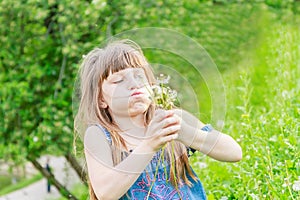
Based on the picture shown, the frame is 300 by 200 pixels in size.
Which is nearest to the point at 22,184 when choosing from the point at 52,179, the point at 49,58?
the point at 52,179

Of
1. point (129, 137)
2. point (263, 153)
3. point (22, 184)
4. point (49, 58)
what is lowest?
point (22, 184)

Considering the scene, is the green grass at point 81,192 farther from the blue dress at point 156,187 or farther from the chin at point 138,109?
the chin at point 138,109

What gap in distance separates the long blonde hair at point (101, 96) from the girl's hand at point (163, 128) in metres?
0.25

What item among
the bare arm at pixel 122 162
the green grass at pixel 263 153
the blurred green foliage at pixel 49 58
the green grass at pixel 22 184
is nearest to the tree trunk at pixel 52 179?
the blurred green foliage at pixel 49 58

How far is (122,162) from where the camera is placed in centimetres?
189

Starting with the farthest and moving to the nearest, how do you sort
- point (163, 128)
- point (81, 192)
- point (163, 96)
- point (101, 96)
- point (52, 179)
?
point (81, 192), point (52, 179), point (101, 96), point (163, 96), point (163, 128)

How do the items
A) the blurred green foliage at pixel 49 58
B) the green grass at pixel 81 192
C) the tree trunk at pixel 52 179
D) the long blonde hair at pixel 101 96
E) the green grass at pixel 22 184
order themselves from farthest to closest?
the green grass at pixel 22 184 < the tree trunk at pixel 52 179 < the blurred green foliage at pixel 49 58 < the green grass at pixel 81 192 < the long blonde hair at pixel 101 96

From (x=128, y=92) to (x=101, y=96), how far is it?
0.24 m

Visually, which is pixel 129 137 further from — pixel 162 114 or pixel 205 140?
pixel 162 114

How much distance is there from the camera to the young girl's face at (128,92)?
189 cm

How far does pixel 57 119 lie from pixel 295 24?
574cm

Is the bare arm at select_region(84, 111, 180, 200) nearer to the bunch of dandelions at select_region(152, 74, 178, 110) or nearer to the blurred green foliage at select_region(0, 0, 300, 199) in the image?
the bunch of dandelions at select_region(152, 74, 178, 110)

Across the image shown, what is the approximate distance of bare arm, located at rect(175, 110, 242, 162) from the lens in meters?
1.87

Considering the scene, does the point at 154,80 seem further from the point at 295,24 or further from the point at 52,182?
the point at 295,24
